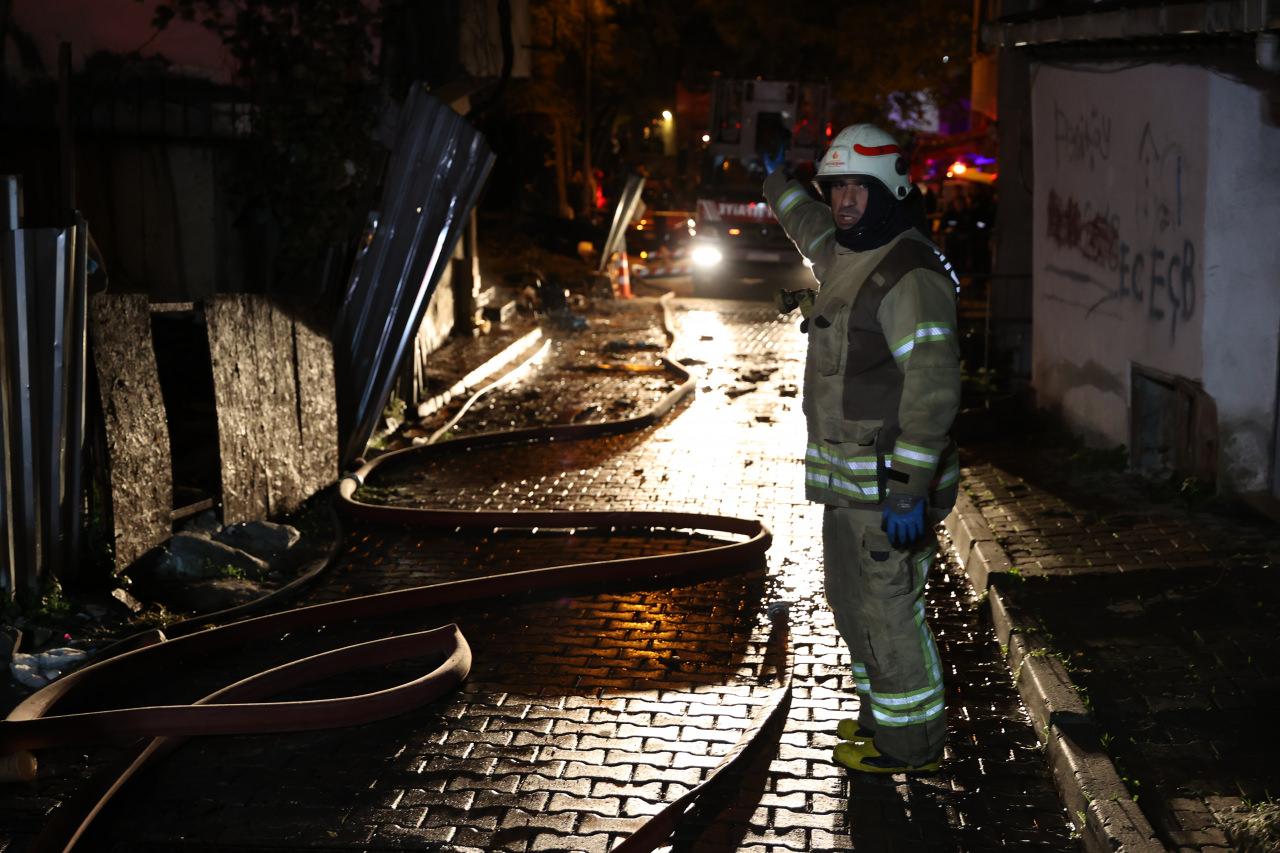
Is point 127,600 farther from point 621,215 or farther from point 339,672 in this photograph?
point 621,215

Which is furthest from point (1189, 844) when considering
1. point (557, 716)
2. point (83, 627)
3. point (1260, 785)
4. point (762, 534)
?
point (83, 627)

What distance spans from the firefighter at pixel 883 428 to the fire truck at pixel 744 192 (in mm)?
18417

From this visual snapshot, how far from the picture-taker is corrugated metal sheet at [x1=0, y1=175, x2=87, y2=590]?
263 inches

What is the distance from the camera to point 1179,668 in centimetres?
596

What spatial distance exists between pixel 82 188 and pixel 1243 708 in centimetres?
845

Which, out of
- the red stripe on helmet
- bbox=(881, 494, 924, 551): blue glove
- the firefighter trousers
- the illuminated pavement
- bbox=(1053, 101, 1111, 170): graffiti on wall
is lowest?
the illuminated pavement

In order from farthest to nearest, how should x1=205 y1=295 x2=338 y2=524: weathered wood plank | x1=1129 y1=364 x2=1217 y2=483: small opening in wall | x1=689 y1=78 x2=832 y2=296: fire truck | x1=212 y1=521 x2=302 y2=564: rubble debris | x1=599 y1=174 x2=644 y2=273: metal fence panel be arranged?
x1=599 y1=174 x2=644 y2=273: metal fence panel < x1=689 y1=78 x2=832 y2=296: fire truck < x1=1129 y1=364 x2=1217 y2=483: small opening in wall < x1=205 y1=295 x2=338 y2=524: weathered wood plank < x1=212 y1=521 x2=302 y2=564: rubble debris

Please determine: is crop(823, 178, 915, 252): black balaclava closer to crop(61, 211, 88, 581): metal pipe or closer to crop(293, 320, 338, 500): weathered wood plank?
crop(61, 211, 88, 581): metal pipe

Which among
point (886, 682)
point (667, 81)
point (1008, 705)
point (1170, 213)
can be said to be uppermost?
point (667, 81)

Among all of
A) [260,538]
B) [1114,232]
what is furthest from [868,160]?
[1114,232]

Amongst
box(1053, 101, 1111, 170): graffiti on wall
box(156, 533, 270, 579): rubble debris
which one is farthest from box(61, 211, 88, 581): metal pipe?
box(1053, 101, 1111, 170): graffiti on wall

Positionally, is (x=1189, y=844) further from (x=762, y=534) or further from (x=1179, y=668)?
(x=762, y=534)

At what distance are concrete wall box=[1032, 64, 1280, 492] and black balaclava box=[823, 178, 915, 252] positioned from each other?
4254 millimetres

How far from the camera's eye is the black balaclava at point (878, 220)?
5.04 m
